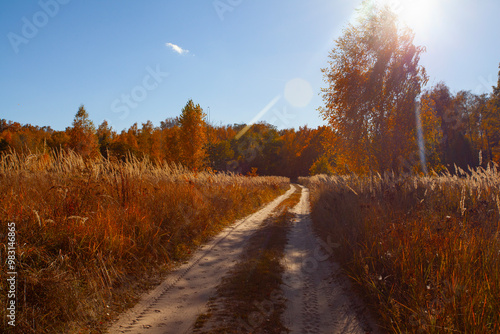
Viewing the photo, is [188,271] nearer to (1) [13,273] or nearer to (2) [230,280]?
(2) [230,280]

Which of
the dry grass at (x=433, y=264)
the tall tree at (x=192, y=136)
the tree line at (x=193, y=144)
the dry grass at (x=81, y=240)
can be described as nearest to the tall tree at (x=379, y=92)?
the tree line at (x=193, y=144)

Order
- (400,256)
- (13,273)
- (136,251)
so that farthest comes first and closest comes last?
(136,251) < (400,256) < (13,273)

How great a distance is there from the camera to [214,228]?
859cm

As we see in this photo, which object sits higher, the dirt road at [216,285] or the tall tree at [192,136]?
the tall tree at [192,136]

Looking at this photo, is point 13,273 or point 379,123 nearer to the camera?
point 13,273

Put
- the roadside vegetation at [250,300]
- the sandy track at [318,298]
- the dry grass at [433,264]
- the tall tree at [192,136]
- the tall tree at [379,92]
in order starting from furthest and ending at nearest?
the tall tree at [192,136]
the tall tree at [379,92]
the sandy track at [318,298]
the roadside vegetation at [250,300]
the dry grass at [433,264]

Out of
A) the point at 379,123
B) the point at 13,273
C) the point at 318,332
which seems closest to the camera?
the point at 13,273

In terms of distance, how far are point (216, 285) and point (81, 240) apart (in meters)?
2.15

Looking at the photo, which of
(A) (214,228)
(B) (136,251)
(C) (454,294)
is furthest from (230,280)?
(A) (214,228)

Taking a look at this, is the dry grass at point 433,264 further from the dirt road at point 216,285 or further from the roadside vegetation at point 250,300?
the roadside vegetation at point 250,300

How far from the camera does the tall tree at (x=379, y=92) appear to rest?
14523 millimetres

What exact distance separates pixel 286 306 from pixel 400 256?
1.74 meters

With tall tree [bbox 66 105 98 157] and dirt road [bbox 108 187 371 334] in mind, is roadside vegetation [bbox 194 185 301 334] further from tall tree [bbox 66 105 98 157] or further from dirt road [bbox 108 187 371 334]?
tall tree [bbox 66 105 98 157]

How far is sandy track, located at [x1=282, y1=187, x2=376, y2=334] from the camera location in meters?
3.22
